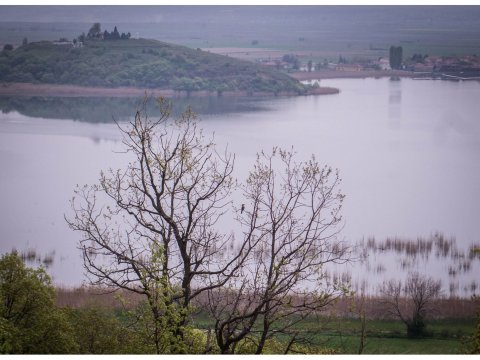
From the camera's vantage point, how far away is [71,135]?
841cm

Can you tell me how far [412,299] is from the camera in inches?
301

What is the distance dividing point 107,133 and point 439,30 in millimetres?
3640

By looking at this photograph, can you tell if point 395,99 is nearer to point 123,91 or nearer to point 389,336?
point 389,336

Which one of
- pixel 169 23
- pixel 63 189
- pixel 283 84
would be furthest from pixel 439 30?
pixel 63 189

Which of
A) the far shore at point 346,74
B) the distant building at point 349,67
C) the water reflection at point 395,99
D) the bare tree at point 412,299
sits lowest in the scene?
the bare tree at point 412,299

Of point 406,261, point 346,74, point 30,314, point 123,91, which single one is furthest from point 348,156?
point 30,314

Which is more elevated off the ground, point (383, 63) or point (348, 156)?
point (383, 63)

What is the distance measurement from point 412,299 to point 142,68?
11.9 feet

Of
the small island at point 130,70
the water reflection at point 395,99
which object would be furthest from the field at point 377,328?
the small island at point 130,70

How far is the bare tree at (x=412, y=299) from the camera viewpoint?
7191 millimetres

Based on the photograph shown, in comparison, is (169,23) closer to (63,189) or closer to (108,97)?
(108,97)

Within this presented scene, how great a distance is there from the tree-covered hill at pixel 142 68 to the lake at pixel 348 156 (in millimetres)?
250

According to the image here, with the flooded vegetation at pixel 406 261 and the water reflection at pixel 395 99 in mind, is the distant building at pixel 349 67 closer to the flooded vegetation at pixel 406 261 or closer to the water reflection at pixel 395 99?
the water reflection at pixel 395 99

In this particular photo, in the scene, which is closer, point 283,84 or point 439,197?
point 439,197
